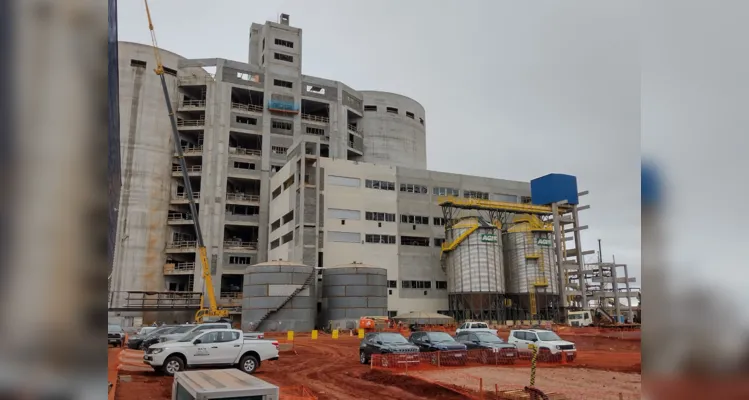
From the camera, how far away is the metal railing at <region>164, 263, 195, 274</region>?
62.8 m

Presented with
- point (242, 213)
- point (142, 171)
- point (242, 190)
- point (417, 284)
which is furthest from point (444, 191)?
point (142, 171)

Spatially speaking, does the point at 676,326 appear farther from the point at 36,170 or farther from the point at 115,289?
the point at 115,289

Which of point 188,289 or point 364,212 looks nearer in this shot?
point 364,212

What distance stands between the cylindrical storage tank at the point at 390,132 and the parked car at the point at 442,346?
187ft

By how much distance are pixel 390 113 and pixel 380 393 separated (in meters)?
69.3

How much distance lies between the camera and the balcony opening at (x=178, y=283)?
64.0m

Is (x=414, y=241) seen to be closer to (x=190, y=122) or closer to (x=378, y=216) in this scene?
(x=378, y=216)

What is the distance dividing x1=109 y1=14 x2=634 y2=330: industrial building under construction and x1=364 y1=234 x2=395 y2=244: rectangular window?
170 millimetres

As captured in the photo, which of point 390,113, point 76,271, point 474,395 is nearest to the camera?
point 76,271

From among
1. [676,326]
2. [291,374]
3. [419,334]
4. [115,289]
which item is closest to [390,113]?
[115,289]

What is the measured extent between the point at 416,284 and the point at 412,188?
1221 cm

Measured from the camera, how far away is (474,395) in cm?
1425

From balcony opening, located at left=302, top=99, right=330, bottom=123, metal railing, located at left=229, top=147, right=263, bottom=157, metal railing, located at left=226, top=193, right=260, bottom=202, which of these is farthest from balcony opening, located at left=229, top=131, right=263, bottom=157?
balcony opening, located at left=302, top=99, right=330, bottom=123

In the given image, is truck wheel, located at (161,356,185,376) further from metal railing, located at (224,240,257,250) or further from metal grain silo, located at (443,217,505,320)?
metal railing, located at (224,240,257,250)
